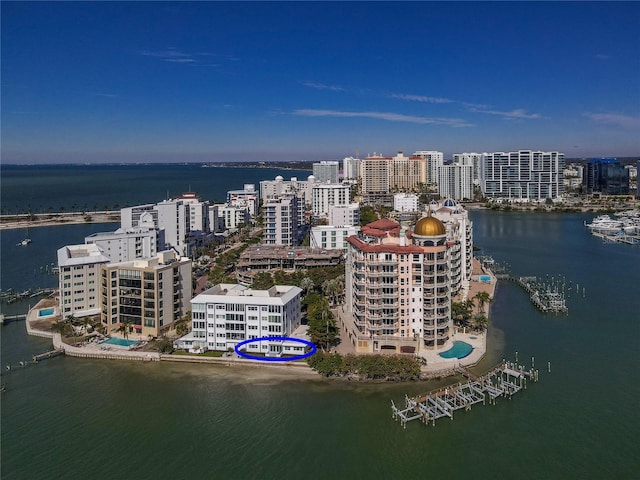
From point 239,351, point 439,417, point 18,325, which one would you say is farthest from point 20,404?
point 439,417

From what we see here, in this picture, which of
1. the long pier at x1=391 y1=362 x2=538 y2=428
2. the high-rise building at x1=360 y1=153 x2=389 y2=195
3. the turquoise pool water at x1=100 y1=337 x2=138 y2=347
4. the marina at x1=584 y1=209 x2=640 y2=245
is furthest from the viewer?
the high-rise building at x1=360 y1=153 x2=389 y2=195

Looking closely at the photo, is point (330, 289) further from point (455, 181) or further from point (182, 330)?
point (455, 181)

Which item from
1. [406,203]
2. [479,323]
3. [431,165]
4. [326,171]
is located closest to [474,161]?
[431,165]

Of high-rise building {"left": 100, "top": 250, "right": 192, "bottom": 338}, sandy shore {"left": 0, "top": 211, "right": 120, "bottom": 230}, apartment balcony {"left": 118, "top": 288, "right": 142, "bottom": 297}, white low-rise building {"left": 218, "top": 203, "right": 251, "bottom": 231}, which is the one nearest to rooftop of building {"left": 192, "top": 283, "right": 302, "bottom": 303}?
high-rise building {"left": 100, "top": 250, "right": 192, "bottom": 338}

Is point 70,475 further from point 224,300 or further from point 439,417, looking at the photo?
point 439,417

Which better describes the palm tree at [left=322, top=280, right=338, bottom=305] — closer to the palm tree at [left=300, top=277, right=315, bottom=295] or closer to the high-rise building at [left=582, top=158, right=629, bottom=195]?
the palm tree at [left=300, top=277, right=315, bottom=295]
